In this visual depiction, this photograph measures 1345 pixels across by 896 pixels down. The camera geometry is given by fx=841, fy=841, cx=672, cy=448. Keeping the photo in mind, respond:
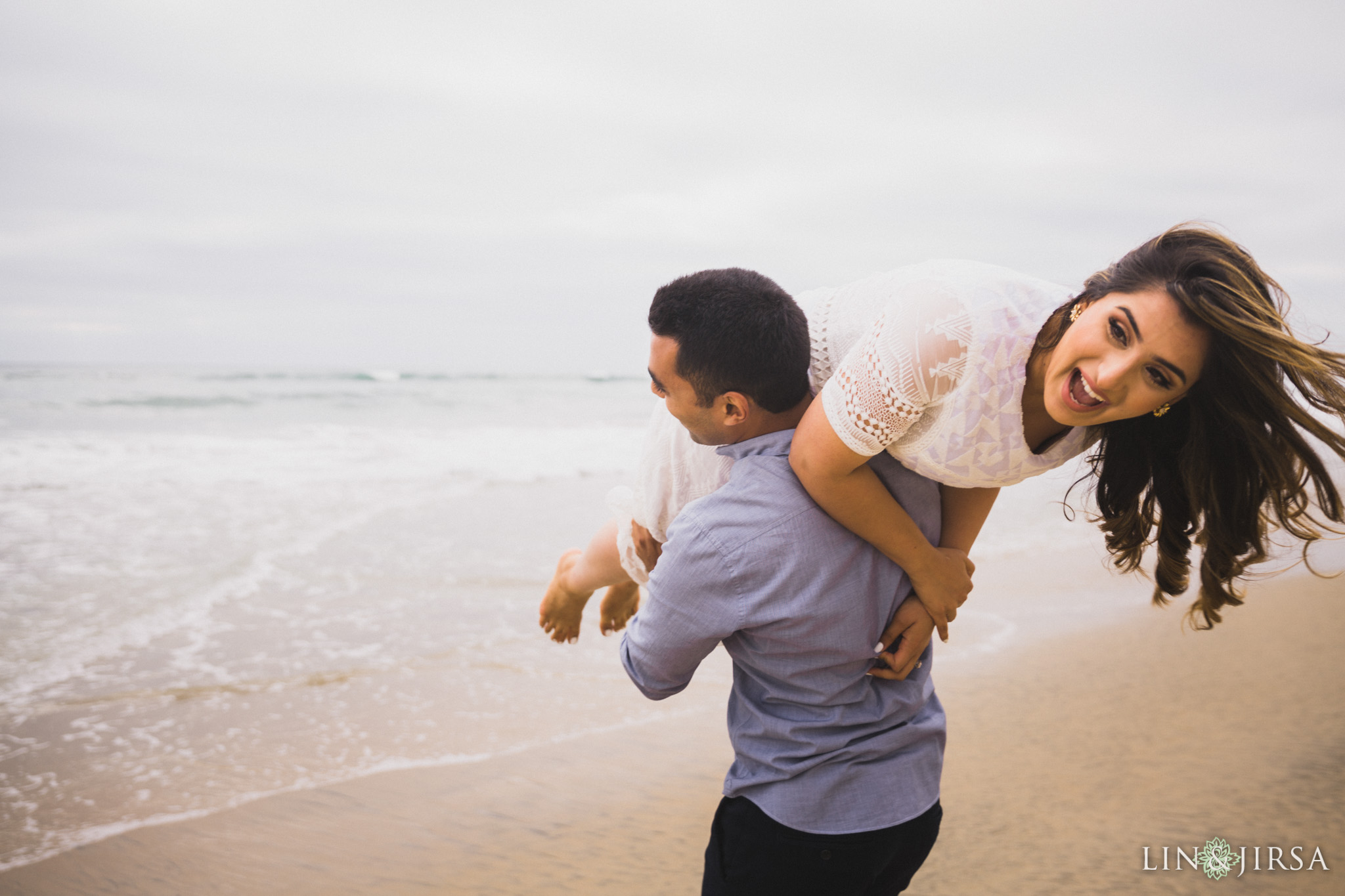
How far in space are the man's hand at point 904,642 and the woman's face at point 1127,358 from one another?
473mm

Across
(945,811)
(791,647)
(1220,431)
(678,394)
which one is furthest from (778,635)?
(945,811)

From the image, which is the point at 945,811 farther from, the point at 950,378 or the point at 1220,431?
the point at 950,378

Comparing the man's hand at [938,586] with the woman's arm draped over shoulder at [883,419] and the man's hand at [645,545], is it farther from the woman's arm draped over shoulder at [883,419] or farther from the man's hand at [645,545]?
the man's hand at [645,545]

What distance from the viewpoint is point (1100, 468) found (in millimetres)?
1996

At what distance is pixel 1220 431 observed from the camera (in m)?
1.67

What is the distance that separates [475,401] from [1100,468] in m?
24.0

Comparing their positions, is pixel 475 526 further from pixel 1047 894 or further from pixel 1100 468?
pixel 1100 468

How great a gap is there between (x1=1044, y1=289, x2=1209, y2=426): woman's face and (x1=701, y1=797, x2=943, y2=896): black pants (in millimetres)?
862

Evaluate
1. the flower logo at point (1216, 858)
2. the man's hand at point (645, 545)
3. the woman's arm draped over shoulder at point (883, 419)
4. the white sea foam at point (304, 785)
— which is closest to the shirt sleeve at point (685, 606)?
the woman's arm draped over shoulder at point (883, 419)

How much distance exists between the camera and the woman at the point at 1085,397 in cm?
152

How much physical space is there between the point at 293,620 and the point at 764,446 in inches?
179

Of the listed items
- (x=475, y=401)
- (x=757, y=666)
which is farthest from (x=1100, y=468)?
(x=475, y=401)

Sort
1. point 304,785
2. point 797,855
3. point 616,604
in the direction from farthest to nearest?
point 304,785 → point 616,604 → point 797,855

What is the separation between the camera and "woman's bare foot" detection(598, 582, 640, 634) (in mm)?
2939
